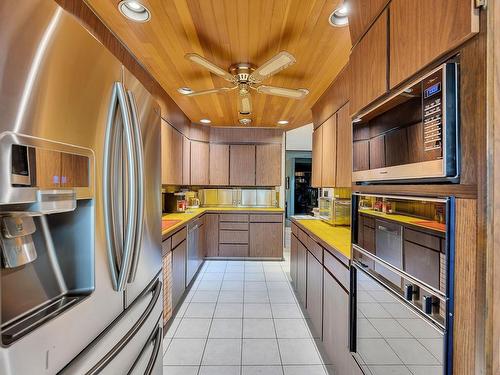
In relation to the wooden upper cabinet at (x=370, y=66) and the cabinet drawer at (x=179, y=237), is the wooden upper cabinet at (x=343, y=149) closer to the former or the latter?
the wooden upper cabinet at (x=370, y=66)

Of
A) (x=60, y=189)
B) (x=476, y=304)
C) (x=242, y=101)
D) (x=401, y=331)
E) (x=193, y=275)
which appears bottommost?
(x=193, y=275)

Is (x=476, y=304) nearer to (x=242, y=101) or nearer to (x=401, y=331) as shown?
(x=401, y=331)

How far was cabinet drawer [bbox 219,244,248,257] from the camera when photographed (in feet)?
15.8

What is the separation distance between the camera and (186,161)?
14.3 feet

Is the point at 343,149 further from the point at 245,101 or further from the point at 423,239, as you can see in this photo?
the point at 423,239

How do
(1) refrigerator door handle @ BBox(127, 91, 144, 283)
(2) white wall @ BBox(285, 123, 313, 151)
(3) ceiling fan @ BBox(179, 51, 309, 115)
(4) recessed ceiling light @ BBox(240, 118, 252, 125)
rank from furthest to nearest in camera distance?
(2) white wall @ BBox(285, 123, 313, 151) → (4) recessed ceiling light @ BBox(240, 118, 252, 125) → (3) ceiling fan @ BBox(179, 51, 309, 115) → (1) refrigerator door handle @ BBox(127, 91, 144, 283)

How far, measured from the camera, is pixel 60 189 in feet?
2.29

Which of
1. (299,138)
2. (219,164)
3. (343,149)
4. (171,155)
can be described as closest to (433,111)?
(343,149)

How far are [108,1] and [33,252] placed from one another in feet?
5.29

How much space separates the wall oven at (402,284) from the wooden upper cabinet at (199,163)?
142 inches

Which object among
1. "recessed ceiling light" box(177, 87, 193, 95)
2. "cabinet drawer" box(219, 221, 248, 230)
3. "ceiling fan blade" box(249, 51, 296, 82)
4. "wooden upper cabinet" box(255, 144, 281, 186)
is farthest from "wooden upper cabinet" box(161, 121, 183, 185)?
"wooden upper cabinet" box(255, 144, 281, 186)

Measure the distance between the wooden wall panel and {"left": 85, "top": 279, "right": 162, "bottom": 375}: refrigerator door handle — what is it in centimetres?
202

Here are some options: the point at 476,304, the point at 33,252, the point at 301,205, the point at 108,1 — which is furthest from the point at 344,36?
the point at 301,205

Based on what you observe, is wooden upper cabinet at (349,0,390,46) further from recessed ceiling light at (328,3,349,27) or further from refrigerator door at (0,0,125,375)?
refrigerator door at (0,0,125,375)
